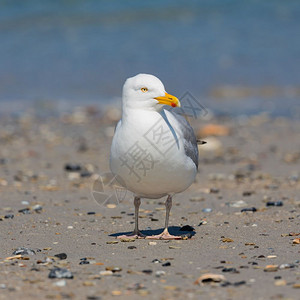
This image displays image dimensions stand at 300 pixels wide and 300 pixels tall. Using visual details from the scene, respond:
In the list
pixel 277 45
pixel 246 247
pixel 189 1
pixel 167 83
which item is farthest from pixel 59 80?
pixel 246 247

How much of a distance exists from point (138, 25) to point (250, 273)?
891 inches

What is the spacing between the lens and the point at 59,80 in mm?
18625

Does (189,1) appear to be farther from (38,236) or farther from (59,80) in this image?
(38,236)

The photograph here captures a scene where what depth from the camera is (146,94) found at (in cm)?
496

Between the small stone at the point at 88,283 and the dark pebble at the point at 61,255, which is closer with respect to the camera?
the small stone at the point at 88,283

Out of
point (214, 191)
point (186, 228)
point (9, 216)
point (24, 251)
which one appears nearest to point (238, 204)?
point (214, 191)

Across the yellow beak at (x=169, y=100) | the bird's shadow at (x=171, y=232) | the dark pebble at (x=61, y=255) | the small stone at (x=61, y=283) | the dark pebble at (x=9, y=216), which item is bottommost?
the small stone at (x=61, y=283)

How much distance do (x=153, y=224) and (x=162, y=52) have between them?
50.1 ft

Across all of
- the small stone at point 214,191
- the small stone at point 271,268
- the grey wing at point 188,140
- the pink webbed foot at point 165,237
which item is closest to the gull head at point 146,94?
the grey wing at point 188,140

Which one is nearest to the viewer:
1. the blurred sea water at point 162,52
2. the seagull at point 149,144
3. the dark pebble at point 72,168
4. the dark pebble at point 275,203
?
the seagull at point 149,144

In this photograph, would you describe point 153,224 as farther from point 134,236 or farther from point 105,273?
point 105,273

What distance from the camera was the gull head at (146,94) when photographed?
492cm

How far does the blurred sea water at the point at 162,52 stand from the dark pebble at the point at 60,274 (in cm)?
1059

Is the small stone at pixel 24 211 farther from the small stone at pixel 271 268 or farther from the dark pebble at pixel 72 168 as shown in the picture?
the small stone at pixel 271 268
